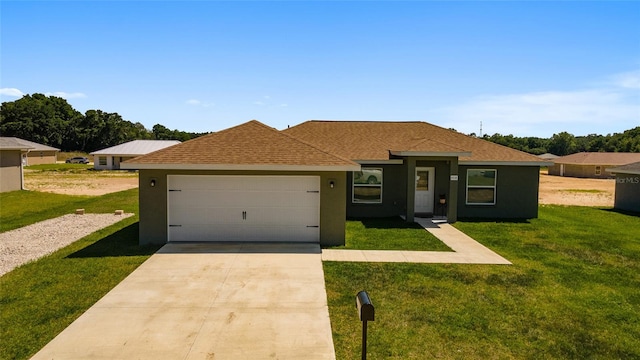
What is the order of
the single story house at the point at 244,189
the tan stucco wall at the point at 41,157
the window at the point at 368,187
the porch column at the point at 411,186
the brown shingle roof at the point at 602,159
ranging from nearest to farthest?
1. the single story house at the point at 244,189
2. the porch column at the point at 411,186
3. the window at the point at 368,187
4. the brown shingle roof at the point at 602,159
5. the tan stucco wall at the point at 41,157

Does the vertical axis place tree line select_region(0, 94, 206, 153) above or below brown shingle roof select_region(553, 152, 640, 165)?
above

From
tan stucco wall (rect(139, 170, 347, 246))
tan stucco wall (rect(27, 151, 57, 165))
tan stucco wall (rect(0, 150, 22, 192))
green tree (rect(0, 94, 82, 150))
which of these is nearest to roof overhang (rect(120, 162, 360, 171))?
tan stucco wall (rect(139, 170, 347, 246))

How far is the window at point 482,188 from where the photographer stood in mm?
16672

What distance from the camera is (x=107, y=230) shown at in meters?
13.6

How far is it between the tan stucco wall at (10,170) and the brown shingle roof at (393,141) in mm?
17726

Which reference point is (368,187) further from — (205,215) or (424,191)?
(205,215)

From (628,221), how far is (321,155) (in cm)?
1431

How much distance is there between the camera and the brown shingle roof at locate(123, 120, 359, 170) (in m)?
11.0

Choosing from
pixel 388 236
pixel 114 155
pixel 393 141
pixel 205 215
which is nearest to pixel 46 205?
pixel 205 215

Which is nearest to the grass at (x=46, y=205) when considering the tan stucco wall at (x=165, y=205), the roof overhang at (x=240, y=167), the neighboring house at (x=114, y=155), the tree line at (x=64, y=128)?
the tan stucco wall at (x=165, y=205)

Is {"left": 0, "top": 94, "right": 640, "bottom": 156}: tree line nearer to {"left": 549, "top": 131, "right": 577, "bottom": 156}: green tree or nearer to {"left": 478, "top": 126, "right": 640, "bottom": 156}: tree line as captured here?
{"left": 478, "top": 126, "right": 640, "bottom": 156}: tree line

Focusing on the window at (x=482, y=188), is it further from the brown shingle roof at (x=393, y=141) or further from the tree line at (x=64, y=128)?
the tree line at (x=64, y=128)

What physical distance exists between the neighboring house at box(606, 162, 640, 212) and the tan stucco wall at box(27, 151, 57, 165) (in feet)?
215

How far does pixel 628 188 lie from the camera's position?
20516mm
